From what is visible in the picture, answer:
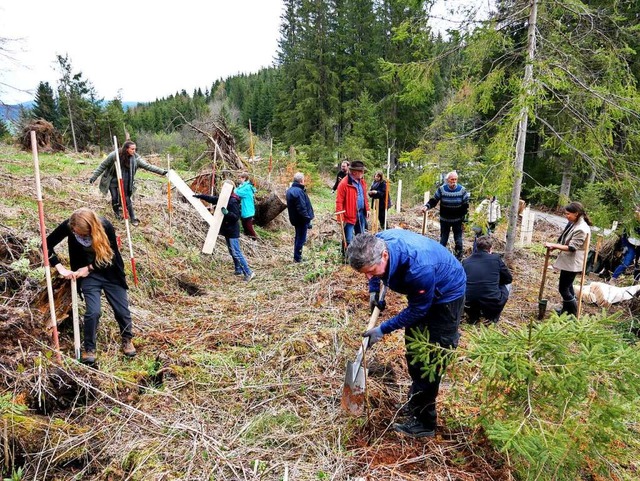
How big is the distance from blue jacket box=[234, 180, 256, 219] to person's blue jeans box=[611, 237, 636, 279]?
7449mm

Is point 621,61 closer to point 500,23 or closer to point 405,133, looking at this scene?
point 500,23

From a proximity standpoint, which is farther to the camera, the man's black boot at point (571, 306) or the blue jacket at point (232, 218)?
the blue jacket at point (232, 218)

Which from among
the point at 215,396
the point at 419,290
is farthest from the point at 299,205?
the point at 419,290

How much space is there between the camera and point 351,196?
21.0 feet

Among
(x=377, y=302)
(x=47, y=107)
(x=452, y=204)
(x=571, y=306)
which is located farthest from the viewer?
(x=47, y=107)

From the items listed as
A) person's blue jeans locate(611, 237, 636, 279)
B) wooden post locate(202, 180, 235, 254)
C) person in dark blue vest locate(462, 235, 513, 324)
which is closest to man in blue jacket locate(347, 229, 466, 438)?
person in dark blue vest locate(462, 235, 513, 324)

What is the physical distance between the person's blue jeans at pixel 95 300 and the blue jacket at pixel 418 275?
2.73 metres

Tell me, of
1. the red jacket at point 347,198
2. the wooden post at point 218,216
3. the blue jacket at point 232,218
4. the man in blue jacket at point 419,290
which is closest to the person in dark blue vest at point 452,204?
the red jacket at point 347,198

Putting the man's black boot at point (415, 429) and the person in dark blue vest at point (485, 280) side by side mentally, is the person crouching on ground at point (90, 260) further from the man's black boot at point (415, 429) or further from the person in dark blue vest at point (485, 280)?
the person in dark blue vest at point (485, 280)

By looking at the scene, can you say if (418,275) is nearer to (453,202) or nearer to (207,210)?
(453,202)

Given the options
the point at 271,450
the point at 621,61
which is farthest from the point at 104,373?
the point at 621,61

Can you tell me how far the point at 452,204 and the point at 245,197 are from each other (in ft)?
12.2

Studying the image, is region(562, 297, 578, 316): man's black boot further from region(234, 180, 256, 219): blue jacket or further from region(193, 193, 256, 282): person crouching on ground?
region(234, 180, 256, 219): blue jacket

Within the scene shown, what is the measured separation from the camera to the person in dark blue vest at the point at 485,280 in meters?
4.61
